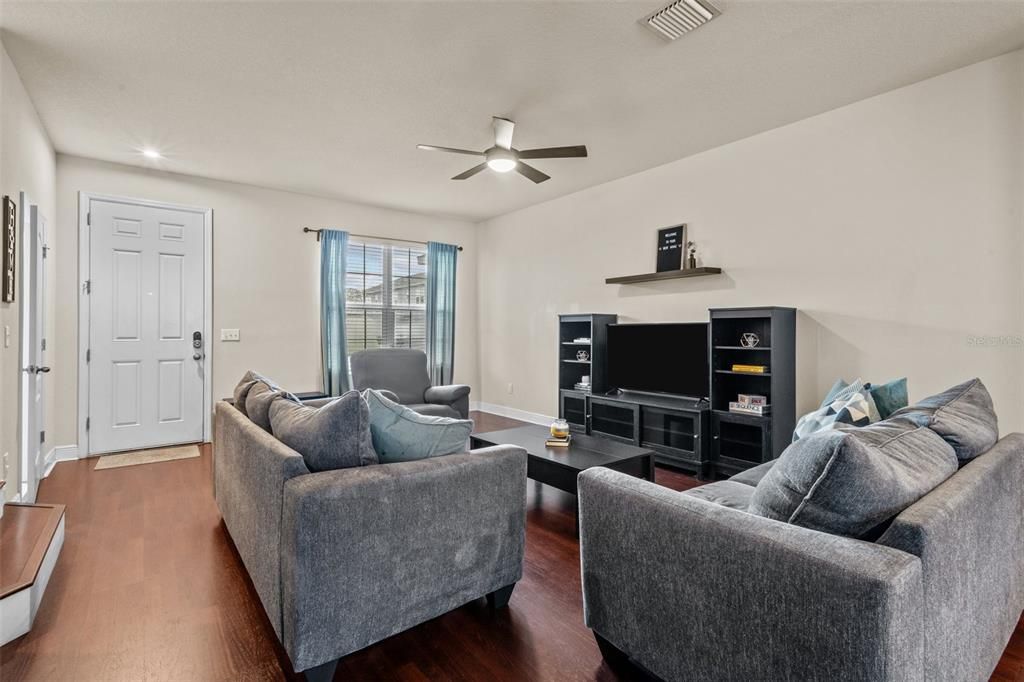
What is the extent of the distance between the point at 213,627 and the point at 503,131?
3.16m

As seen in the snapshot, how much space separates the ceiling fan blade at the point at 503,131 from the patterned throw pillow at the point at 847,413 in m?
2.54

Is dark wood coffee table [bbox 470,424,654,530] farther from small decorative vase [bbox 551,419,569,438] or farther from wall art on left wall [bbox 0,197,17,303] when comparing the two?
wall art on left wall [bbox 0,197,17,303]

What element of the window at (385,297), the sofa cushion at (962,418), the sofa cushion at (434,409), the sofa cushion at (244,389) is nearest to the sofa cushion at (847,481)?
the sofa cushion at (962,418)

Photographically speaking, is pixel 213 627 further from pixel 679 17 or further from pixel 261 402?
pixel 679 17

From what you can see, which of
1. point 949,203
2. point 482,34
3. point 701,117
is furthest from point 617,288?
point 482,34

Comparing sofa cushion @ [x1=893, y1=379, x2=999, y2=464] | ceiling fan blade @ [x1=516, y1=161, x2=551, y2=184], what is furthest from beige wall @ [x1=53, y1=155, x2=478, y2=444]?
sofa cushion @ [x1=893, y1=379, x2=999, y2=464]

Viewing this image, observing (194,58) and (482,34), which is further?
(194,58)

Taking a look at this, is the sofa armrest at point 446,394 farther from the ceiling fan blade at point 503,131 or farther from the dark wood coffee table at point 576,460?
the ceiling fan blade at point 503,131

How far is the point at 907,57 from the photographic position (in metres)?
2.91

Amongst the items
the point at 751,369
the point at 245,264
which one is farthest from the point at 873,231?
the point at 245,264

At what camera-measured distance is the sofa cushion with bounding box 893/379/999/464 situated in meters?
1.60

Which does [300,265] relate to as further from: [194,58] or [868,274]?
[868,274]

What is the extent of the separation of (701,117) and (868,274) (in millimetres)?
1562

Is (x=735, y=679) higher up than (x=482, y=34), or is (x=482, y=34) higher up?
(x=482, y=34)
